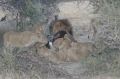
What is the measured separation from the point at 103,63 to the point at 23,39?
2.79 meters

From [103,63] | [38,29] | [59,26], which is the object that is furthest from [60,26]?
[103,63]

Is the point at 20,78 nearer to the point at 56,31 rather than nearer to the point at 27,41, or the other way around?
the point at 27,41

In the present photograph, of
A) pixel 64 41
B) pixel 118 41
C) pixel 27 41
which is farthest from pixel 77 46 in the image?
pixel 118 41

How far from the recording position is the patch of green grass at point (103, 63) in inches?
420

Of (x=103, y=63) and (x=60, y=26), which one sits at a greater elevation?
(x=60, y=26)

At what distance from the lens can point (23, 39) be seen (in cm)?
A: 1283

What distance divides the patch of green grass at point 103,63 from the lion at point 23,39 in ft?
6.72

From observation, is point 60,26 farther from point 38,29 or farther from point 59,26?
point 38,29

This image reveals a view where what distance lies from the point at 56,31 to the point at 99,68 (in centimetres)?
469

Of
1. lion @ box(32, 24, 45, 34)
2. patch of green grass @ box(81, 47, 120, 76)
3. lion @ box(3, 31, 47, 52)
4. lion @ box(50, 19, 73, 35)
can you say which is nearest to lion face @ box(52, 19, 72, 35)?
lion @ box(50, 19, 73, 35)

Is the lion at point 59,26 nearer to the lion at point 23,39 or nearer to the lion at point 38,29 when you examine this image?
the lion at point 38,29

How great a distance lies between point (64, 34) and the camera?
48.2ft

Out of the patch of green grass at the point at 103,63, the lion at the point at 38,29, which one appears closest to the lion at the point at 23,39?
the lion at the point at 38,29

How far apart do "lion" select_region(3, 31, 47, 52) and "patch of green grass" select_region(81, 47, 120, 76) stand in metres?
2.05
